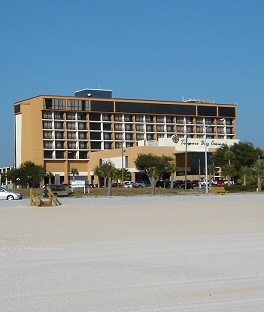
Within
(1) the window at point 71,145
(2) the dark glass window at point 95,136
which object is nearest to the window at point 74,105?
(2) the dark glass window at point 95,136

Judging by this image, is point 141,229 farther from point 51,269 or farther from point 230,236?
point 51,269

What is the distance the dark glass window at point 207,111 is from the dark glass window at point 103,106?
2661 cm

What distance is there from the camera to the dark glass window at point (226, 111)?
163 metres

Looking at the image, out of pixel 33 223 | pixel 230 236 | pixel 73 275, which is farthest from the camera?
pixel 33 223

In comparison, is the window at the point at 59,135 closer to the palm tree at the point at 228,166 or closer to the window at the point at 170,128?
the window at the point at 170,128

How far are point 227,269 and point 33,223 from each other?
48.0 feet

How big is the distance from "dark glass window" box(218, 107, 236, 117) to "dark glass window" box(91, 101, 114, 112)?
108ft

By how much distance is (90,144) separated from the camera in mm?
147250

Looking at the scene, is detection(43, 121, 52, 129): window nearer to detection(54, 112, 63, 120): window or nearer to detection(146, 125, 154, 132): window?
detection(54, 112, 63, 120): window

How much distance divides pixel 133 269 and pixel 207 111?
152120mm

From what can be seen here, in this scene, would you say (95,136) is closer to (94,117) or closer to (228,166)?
(94,117)

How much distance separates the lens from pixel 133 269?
11.4 metres

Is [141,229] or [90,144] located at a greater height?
[90,144]

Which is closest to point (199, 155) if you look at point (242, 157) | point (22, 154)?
point (242, 157)
